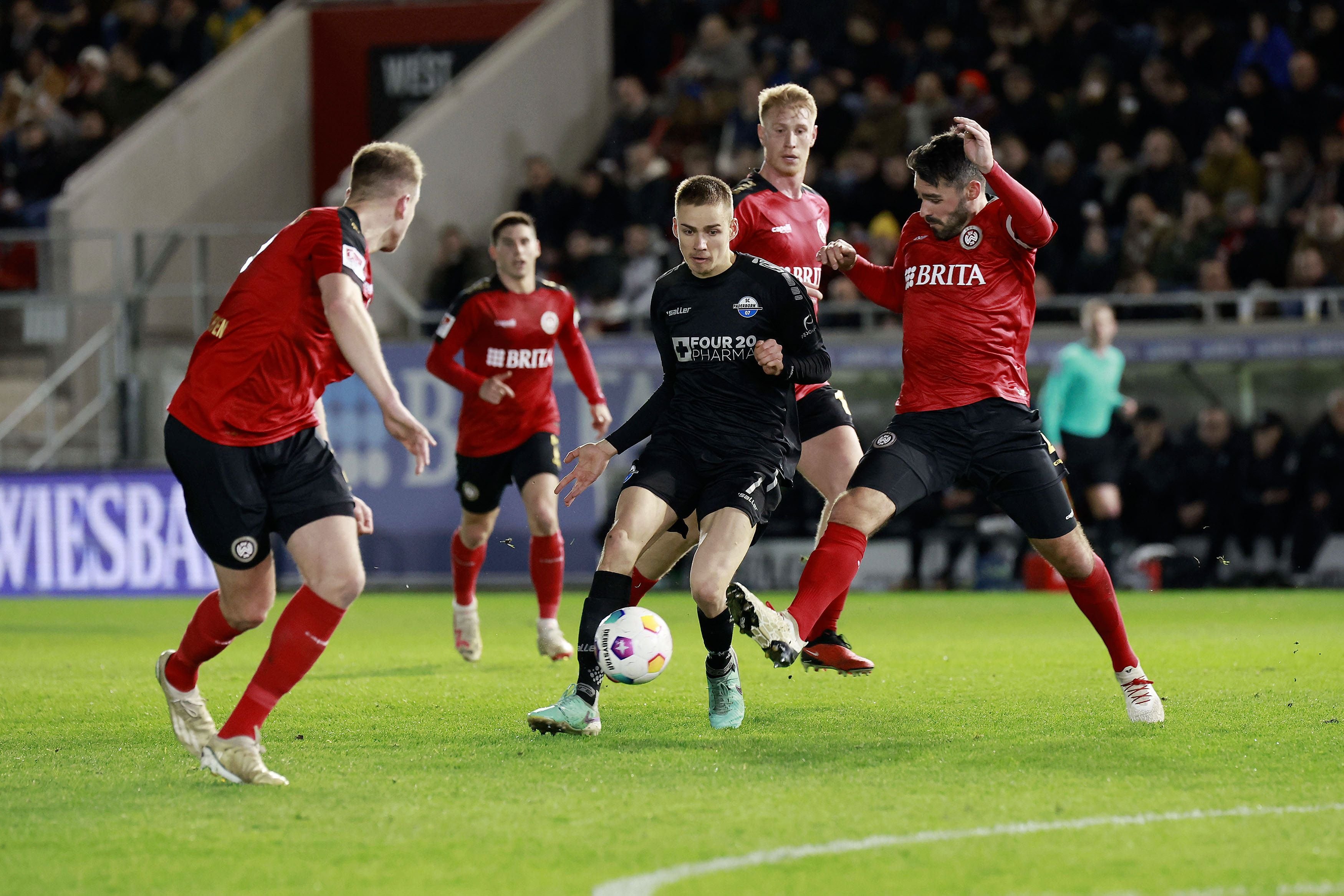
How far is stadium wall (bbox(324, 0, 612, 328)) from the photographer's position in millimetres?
18578

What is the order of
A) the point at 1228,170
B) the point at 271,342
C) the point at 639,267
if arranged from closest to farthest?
the point at 271,342
the point at 1228,170
the point at 639,267

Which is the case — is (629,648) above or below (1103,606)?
below

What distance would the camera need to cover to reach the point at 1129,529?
14.9 metres

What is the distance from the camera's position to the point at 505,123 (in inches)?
771

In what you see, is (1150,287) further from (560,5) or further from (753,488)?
(753,488)

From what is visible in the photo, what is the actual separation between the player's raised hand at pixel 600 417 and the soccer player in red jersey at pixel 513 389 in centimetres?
1

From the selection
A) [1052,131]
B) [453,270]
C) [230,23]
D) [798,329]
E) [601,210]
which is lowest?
[798,329]

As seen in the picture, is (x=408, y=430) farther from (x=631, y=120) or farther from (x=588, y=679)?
(x=631, y=120)

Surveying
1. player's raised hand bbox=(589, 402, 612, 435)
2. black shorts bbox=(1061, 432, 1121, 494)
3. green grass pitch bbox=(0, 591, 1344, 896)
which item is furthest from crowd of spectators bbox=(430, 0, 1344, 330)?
green grass pitch bbox=(0, 591, 1344, 896)

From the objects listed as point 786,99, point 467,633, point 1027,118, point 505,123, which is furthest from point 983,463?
point 505,123

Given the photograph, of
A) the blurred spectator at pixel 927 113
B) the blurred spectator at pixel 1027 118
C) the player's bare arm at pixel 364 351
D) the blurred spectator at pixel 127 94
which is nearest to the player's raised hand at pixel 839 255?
the player's bare arm at pixel 364 351

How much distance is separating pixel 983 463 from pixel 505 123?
47.2 feet

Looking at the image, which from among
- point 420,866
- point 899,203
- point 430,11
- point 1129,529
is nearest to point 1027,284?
point 420,866

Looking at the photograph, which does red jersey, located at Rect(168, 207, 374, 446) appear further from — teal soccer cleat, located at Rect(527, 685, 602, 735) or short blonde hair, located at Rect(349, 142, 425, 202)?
teal soccer cleat, located at Rect(527, 685, 602, 735)
